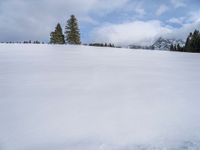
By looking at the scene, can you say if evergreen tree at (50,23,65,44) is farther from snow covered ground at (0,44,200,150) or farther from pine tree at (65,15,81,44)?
snow covered ground at (0,44,200,150)

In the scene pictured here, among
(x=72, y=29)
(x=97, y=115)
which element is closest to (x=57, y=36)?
(x=72, y=29)

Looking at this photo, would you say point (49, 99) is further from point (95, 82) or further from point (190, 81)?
point (190, 81)

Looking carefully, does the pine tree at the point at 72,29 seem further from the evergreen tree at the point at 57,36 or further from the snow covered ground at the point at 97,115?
the snow covered ground at the point at 97,115

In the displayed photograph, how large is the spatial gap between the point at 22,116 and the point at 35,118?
0.52 ft

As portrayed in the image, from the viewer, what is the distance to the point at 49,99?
Result: 9.46 feet

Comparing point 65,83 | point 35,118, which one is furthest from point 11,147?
point 65,83

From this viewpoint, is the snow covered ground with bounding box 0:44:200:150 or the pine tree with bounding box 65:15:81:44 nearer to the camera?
the snow covered ground with bounding box 0:44:200:150

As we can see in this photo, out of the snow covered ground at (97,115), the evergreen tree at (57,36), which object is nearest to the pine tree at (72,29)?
the evergreen tree at (57,36)

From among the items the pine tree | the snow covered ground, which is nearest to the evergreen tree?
the pine tree

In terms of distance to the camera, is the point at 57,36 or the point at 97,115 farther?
the point at 57,36

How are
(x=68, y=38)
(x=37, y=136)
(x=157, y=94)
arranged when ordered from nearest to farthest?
(x=37, y=136) → (x=157, y=94) → (x=68, y=38)

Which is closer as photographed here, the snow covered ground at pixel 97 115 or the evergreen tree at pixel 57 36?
the snow covered ground at pixel 97 115

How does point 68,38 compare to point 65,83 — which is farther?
point 68,38

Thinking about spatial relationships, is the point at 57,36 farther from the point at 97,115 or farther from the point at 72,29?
the point at 97,115
